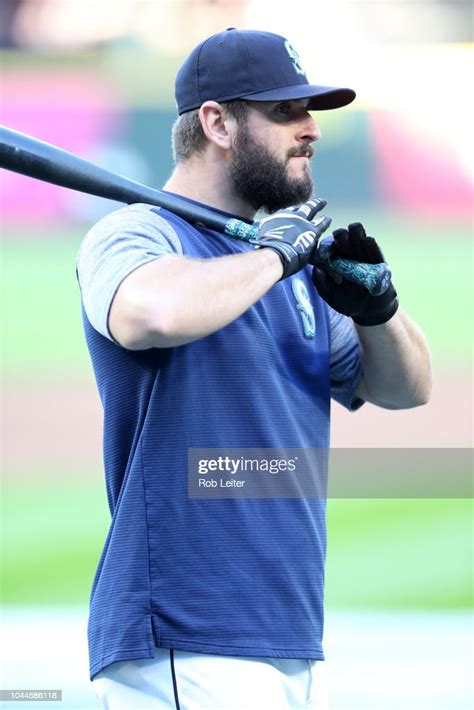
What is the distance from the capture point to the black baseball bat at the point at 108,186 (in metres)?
1.57

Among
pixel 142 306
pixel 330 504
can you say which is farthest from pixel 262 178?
pixel 330 504

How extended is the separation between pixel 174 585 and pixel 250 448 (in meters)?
0.24

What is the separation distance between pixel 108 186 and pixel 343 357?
53 centimetres

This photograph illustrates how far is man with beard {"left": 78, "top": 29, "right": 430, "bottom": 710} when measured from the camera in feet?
4.87

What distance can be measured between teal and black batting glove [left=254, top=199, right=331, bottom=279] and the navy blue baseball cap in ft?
0.70

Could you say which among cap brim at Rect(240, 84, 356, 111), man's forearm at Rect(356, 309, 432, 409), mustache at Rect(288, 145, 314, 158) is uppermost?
cap brim at Rect(240, 84, 356, 111)

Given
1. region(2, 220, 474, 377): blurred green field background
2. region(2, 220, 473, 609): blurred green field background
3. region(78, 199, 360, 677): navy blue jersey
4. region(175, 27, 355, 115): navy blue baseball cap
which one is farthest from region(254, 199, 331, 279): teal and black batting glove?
region(2, 220, 474, 377): blurred green field background

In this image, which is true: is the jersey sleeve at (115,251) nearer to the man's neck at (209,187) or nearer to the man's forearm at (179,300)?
the man's forearm at (179,300)

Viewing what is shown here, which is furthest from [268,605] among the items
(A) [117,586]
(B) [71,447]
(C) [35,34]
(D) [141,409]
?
(C) [35,34]

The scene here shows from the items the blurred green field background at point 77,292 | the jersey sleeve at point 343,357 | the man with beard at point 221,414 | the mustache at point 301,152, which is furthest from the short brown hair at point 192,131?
the blurred green field background at point 77,292

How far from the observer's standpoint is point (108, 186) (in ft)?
5.63

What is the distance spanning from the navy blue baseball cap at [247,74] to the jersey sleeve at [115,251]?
0.30 m

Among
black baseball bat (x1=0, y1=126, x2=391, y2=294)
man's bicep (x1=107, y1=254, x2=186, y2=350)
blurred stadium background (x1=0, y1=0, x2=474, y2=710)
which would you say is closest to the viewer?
man's bicep (x1=107, y1=254, x2=186, y2=350)

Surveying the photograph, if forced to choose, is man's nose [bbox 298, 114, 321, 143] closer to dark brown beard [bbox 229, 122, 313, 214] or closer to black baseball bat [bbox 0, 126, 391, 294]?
dark brown beard [bbox 229, 122, 313, 214]
